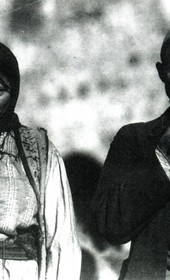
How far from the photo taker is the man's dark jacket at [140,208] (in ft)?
8.26

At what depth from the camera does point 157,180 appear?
2.53 m

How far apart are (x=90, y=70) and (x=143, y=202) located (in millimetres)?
704

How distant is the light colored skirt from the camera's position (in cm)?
243

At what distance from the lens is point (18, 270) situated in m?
2.45

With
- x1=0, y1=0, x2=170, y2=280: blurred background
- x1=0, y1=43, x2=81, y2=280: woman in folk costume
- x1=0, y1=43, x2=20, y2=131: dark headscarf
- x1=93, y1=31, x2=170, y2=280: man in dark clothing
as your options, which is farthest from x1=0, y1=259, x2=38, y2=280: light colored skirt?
x1=0, y1=0, x2=170, y2=280: blurred background

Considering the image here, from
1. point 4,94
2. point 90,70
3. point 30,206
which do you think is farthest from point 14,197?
point 90,70

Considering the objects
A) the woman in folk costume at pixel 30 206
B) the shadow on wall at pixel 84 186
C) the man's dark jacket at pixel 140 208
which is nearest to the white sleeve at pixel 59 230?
the woman in folk costume at pixel 30 206

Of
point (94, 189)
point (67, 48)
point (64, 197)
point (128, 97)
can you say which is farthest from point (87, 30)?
point (64, 197)

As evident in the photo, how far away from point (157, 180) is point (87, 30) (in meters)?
0.78

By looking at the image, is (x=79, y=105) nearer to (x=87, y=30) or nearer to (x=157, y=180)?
(x=87, y=30)

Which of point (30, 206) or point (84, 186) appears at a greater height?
point (30, 206)

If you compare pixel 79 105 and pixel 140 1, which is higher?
pixel 140 1

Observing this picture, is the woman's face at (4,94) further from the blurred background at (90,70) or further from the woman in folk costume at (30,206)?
the blurred background at (90,70)

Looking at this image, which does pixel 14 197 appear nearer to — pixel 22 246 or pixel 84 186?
pixel 22 246
